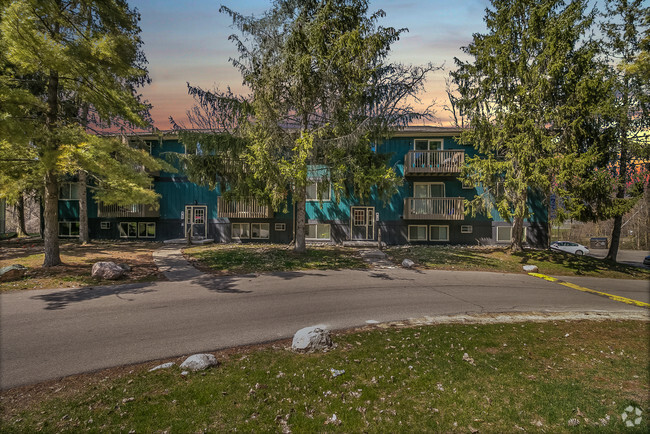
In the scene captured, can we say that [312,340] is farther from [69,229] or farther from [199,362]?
[69,229]

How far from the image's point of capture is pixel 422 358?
5832mm

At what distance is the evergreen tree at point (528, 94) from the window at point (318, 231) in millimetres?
10192

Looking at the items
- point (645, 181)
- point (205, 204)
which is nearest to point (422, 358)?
point (645, 181)

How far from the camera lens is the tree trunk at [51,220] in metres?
13.0

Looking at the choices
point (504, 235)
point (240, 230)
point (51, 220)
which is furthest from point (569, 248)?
point (51, 220)

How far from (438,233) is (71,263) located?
2210 cm

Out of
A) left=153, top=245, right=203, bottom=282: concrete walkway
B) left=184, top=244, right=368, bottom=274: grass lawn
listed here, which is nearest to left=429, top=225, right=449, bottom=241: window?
left=184, top=244, right=368, bottom=274: grass lawn

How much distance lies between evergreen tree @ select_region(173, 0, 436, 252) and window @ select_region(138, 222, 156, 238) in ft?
34.8

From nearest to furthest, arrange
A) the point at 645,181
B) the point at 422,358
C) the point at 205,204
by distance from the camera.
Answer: the point at 422,358
the point at 645,181
the point at 205,204

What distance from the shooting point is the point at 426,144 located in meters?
23.6

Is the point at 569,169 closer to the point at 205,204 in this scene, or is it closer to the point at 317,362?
the point at 317,362

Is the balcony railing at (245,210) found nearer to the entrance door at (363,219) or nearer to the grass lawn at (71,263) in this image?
the grass lawn at (71,263)

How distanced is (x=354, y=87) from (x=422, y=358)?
13.1 meters

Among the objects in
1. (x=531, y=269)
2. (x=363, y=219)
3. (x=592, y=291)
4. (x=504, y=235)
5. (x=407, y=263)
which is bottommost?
(x=592, y=291)
